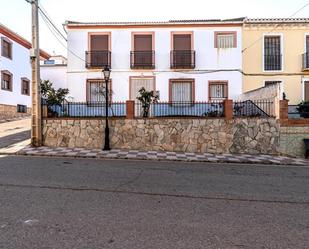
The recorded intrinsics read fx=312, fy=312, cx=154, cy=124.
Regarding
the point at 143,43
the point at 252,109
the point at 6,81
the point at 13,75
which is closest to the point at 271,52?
the point at 252,109

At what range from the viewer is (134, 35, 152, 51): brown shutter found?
2025 centimetres

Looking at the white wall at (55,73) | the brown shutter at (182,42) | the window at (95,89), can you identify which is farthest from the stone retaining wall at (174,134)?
the white wall at (55,73)

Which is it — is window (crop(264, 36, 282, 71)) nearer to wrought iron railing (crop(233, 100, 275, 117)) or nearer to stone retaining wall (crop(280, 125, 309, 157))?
wrought iron railing (crop(233, 100, 275, 117))

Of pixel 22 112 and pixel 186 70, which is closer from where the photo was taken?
pixel 186 70

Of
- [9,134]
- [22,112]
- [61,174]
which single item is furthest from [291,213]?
[22,112]

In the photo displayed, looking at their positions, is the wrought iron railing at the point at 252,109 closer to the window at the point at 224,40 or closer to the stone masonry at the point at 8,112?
the window at the point at 224,40

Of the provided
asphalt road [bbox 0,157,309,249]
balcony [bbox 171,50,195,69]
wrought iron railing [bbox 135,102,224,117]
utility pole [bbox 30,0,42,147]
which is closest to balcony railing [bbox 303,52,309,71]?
balcony [bbox 171,50,195,69]

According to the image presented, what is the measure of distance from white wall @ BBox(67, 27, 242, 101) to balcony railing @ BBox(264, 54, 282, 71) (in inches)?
86.9

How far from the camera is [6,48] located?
2520 centimetres

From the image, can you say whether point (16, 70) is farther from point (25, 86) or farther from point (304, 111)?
point (304, 111)

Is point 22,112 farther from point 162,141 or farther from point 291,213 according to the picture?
point 291,213

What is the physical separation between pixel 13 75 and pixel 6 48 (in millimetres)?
2250

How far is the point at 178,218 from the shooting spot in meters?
4.79

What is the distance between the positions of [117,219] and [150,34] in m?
17.1
